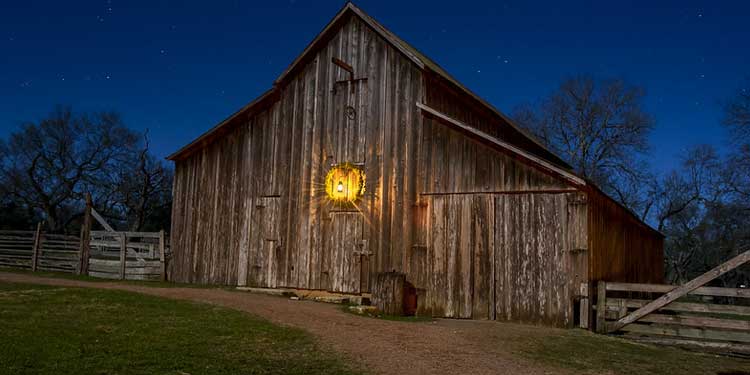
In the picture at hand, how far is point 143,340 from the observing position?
8.91m

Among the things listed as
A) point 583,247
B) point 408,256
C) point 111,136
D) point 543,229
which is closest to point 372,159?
point 408,256

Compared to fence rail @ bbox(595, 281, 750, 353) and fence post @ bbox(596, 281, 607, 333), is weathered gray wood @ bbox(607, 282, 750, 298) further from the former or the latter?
fence post @ bbox(596, 281, 607, 333)

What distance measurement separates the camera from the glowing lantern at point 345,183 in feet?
53.5

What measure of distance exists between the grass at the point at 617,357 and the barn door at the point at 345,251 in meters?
6.11

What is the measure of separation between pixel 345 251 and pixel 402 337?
239 inches

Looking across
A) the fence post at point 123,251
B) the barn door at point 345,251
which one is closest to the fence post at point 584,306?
the barn door at point 345,251

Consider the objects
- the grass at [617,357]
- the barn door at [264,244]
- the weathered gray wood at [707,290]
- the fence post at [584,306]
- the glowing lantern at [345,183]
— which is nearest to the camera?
the grass at [617,357]

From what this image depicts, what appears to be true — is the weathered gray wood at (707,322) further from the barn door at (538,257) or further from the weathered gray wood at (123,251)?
the weathered gray wood at (123,251)

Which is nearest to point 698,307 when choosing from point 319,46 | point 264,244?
point 264,244

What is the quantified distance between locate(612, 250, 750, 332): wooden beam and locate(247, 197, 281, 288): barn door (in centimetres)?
972

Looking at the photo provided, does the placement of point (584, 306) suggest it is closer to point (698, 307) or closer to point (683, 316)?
point (683, 316)

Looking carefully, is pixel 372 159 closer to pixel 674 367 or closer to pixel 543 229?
pixel 543 229

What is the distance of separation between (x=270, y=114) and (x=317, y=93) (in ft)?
5.83

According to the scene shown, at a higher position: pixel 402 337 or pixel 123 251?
pixel 123 251
